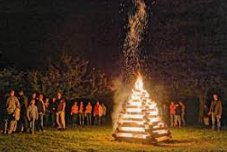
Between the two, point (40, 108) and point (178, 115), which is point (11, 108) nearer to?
point (40, 108)

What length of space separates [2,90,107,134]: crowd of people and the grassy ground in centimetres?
85

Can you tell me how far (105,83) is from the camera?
36.1 meters

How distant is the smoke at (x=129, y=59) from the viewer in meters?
35.2

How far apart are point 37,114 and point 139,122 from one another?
5439mm

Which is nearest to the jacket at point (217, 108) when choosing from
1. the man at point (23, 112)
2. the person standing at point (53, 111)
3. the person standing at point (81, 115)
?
the person standing at point (53, 111)

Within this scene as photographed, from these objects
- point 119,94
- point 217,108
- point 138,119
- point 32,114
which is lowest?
Result: point 138,119

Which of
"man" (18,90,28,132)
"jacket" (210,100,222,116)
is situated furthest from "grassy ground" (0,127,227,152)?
"jacket" (210,100,222,116)

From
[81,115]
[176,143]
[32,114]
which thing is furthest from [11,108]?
[81,115]

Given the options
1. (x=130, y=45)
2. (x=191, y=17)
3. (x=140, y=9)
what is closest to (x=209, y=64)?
(x=191, y=17)

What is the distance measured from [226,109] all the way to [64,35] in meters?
13.9

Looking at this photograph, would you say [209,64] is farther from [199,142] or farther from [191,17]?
[199,142]

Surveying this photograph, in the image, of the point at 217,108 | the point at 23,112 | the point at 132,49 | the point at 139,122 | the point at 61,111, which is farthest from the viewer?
the point at 132,49

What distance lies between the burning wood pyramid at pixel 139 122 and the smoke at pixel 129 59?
→ 1237 centimetres

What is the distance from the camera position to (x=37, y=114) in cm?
2305
